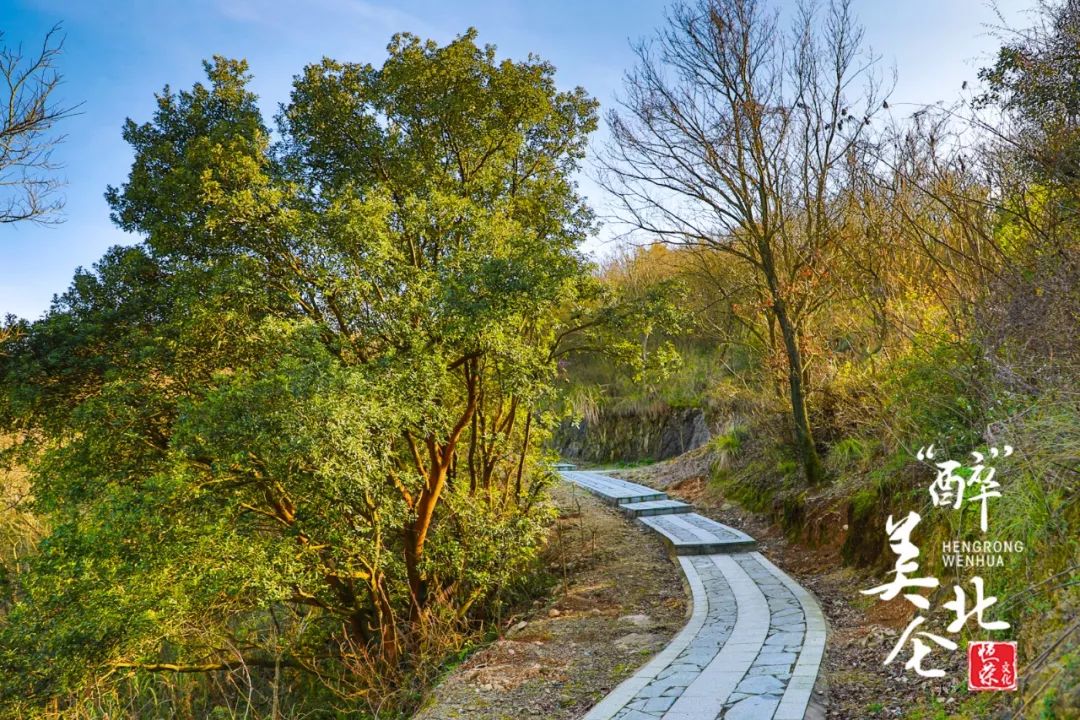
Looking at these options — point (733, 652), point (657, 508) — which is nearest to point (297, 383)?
point (733, 652)

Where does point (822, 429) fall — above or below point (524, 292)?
below

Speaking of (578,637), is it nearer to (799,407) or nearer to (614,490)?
(799,407)

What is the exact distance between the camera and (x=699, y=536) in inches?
370

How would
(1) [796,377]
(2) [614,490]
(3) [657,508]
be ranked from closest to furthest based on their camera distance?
(1) [796,377] < (3) [657,508] < (2) [614,490]

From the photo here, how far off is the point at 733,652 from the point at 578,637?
6.67 feet

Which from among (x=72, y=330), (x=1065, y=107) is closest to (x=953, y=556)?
(x=1065, y=107)

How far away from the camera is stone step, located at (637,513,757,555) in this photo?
8898 millimetres

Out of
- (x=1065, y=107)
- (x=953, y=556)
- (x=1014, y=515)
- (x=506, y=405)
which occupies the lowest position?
(x=953, y=556)

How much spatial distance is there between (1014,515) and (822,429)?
5964mm

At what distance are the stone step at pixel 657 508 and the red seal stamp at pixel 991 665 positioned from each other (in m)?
8.15

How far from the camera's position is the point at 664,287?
896cm

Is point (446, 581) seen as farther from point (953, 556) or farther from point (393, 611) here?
point (953, 556)

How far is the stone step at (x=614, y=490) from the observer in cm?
1294

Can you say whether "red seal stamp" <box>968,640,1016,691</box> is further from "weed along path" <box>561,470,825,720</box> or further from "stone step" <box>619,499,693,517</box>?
"stone step" <box>619,499,693,517</box>
